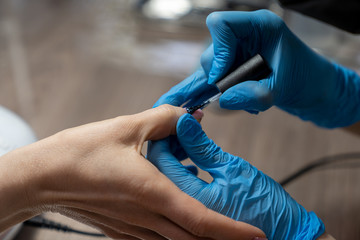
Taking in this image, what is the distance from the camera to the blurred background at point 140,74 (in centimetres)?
76

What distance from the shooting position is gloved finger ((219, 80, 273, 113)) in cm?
55

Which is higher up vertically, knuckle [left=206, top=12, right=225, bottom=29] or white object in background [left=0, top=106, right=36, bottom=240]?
knuckle [left=206, top=12, right=225, bottom=29]

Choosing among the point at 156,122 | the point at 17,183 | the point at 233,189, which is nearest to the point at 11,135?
the point at 17,183

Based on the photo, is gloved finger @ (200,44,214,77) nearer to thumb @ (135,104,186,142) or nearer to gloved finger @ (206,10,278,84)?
gloved finger @ (206,10,278,84)

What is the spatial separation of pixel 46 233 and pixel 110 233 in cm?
21

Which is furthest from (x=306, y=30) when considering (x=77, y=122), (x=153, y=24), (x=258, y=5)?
(x=77, y=122)

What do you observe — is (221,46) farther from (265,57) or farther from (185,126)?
(185,126)

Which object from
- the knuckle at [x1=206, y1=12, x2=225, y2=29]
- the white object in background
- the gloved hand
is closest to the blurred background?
the white object in background

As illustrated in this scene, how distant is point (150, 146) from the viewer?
0.51 meters

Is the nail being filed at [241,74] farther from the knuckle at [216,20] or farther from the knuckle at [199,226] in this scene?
the knuckle at [199,226]

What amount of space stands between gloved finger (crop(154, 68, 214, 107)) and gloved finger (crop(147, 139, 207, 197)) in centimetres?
11

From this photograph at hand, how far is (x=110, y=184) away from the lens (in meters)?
0.43

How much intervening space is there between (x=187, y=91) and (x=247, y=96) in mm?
121

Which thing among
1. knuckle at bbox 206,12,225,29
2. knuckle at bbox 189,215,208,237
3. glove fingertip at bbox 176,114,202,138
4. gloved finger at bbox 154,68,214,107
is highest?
knuckle at bbox 206,12,225,29
